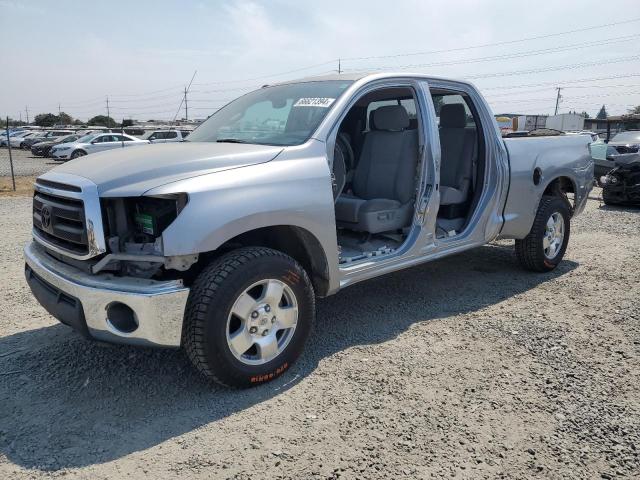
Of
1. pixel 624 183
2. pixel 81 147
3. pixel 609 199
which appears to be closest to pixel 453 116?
pixel 624 183

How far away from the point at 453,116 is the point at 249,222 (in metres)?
2.94

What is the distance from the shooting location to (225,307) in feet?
9.30

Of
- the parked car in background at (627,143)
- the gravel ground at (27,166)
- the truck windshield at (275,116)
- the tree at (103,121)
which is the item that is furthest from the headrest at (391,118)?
the tree at (103,121)

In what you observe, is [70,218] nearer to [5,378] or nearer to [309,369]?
[5,378]

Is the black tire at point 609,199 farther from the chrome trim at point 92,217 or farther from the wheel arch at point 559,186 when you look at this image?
the chrome trim at point 92,217

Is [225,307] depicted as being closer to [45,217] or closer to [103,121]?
[45,217]

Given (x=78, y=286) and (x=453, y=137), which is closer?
(x=78, y=286)

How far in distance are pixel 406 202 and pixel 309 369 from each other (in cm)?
173

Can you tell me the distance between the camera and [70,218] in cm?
289

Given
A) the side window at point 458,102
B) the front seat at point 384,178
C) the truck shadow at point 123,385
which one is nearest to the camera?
the truck shadow at point 123,385

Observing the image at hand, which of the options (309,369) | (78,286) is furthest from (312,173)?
(78,286)

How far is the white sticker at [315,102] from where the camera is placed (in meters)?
3.65

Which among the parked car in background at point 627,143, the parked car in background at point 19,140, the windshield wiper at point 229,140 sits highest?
the parked car in background at point 19,140

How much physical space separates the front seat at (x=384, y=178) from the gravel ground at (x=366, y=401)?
803mm
